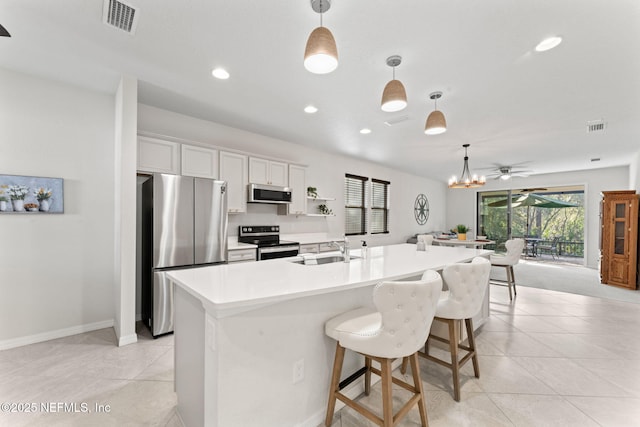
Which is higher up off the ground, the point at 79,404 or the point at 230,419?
the point at 230,419

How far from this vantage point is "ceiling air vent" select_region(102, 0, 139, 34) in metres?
1.80

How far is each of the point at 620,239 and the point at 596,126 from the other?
3245 mm

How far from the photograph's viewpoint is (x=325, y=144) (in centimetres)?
517

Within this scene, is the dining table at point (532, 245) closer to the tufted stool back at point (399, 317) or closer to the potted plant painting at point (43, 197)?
the tufted stool back at point (399, 317)

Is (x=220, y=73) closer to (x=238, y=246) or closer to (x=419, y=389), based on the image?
(x=238, y=246)

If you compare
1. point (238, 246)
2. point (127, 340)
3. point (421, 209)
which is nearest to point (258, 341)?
point (127, 340)

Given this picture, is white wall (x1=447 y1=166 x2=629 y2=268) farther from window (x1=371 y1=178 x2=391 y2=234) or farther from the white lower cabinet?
the white lower cabinet

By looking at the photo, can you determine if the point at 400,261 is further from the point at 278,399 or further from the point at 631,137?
the point at 631,137

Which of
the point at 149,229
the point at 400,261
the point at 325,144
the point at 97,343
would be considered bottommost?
the point at 97,343

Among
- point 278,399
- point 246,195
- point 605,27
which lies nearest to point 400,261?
point 278,399

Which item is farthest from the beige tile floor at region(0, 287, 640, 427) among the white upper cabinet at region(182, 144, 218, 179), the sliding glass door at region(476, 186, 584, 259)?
the sliding glass door at region(476, 186, 584, 259)

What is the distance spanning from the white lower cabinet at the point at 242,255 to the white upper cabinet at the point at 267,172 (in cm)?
111

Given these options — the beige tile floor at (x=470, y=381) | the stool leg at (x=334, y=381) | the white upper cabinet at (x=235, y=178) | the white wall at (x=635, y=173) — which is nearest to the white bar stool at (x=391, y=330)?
the stool leg at (x=334, y=381)

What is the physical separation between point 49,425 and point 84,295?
171 centimetres
